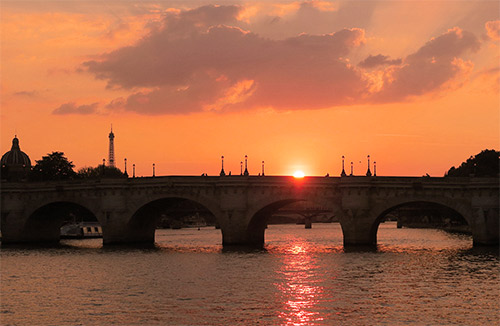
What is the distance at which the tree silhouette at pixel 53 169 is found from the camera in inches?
6698

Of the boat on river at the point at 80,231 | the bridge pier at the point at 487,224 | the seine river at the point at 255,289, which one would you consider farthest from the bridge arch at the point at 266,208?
the boat on river at the point at 80,231

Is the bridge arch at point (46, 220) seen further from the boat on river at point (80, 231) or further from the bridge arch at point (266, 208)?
the bridge arch at point (266, 208)

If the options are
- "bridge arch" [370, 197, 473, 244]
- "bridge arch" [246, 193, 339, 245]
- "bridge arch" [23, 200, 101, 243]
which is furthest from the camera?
"bridge arch" [23, 200, 101, 243]

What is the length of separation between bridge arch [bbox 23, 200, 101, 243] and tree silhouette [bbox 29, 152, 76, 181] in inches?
1691

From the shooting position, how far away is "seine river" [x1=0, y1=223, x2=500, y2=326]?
148 ft

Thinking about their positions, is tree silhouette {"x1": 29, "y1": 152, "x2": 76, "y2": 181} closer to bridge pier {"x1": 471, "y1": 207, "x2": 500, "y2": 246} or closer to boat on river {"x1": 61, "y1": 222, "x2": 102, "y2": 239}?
boat on river {"x1": 61, "y1": 222, "x2": 102, "y2": 239}

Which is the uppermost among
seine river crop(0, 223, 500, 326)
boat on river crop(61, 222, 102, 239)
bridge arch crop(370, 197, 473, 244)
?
bridge arch crop(370, 197, 473, 244)

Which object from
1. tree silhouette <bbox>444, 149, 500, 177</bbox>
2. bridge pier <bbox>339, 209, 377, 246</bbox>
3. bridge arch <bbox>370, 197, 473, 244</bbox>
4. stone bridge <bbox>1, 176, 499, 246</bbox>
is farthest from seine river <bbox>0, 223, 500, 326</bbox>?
tree silhouette <bbox>444, 149, 500, 177</bbox>

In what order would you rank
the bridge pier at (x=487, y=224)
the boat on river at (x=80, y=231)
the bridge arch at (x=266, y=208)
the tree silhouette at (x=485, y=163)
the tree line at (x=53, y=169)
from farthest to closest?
the tree line at (x=53, y=169)
the tree silhouette at (x=485, y=163)
the boat on river at (x=80, y=231)
the bridge arch at (x=266, y=208)
the bridge pier at (x=487, y=224)

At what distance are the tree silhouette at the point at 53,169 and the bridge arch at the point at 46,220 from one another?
141 feet

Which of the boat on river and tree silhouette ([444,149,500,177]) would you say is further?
tree silhouette ([444,149,500,177])

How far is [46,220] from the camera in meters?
124

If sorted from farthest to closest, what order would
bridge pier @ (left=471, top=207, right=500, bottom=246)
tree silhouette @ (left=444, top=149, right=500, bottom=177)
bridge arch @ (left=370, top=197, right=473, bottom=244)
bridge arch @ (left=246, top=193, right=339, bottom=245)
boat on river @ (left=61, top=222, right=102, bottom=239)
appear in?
1. tree silhouette @ (left=444, top=149, right=500, bottom=177)
2. boat on river @ (left=61, top=222, right=102, bottom=239)
3. bridge arch @ (left=246, top=193, right=339, bottom=245)
4. bridge arch @ (left=370, top=197, right=473, bottom=244)
5. bridge pier @ (left=471, top=207, right=500, bottom=246)

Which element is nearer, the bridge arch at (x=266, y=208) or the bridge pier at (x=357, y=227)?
the bridge pier at (x=357, y=227)
